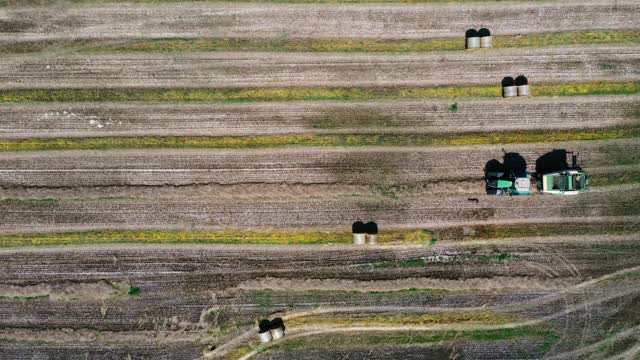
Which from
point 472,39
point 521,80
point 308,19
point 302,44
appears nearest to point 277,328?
point 302,44

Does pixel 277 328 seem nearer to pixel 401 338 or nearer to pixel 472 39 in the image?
pixel 401 338

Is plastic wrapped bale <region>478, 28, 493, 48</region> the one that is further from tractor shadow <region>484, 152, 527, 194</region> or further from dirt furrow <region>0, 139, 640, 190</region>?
tractor shadow <region>484, 152, 527, 194</region>

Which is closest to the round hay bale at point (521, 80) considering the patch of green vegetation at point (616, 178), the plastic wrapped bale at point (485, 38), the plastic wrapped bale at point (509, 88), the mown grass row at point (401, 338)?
the plastic wrapped bale at point (509, 88)

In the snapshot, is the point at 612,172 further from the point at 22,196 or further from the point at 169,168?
the point at 22,196

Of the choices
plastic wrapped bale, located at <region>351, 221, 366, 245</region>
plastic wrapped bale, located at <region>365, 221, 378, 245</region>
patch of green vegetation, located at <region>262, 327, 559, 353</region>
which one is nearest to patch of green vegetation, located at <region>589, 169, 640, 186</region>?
patch of green vegetation, located at <region>262, 327, 559, 353</region>

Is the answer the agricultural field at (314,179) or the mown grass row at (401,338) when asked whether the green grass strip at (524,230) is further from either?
the mown grass row at (401,338)

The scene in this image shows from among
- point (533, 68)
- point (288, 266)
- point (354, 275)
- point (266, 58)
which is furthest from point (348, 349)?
point (533, 68)

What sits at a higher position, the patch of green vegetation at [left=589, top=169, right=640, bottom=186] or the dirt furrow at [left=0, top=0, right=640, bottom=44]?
the dirt furrow at [left=0, top=0, right=640, bottom=44]
